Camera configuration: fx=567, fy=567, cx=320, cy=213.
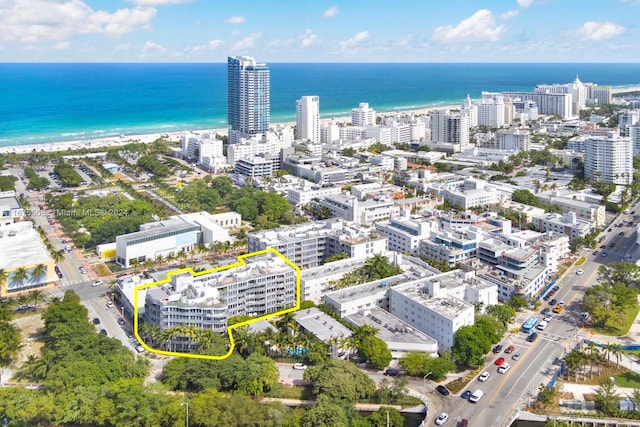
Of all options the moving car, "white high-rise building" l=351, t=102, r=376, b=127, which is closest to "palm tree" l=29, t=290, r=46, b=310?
the moving car

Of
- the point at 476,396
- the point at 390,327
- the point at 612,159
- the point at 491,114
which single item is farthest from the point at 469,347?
the point at 491,114

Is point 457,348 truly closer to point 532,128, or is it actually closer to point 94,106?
point 532,128

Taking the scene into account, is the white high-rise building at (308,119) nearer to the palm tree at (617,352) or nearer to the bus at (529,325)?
the bus at (529,325)

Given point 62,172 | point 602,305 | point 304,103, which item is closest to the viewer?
point 602,305

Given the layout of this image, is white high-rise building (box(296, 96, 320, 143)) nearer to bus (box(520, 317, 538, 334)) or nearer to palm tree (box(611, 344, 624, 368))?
bus (box(520, 317, 538, 334))

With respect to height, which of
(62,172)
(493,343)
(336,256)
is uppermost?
(62,172)

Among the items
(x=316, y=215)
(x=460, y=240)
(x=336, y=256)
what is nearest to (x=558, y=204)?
(x=460, y=240)
